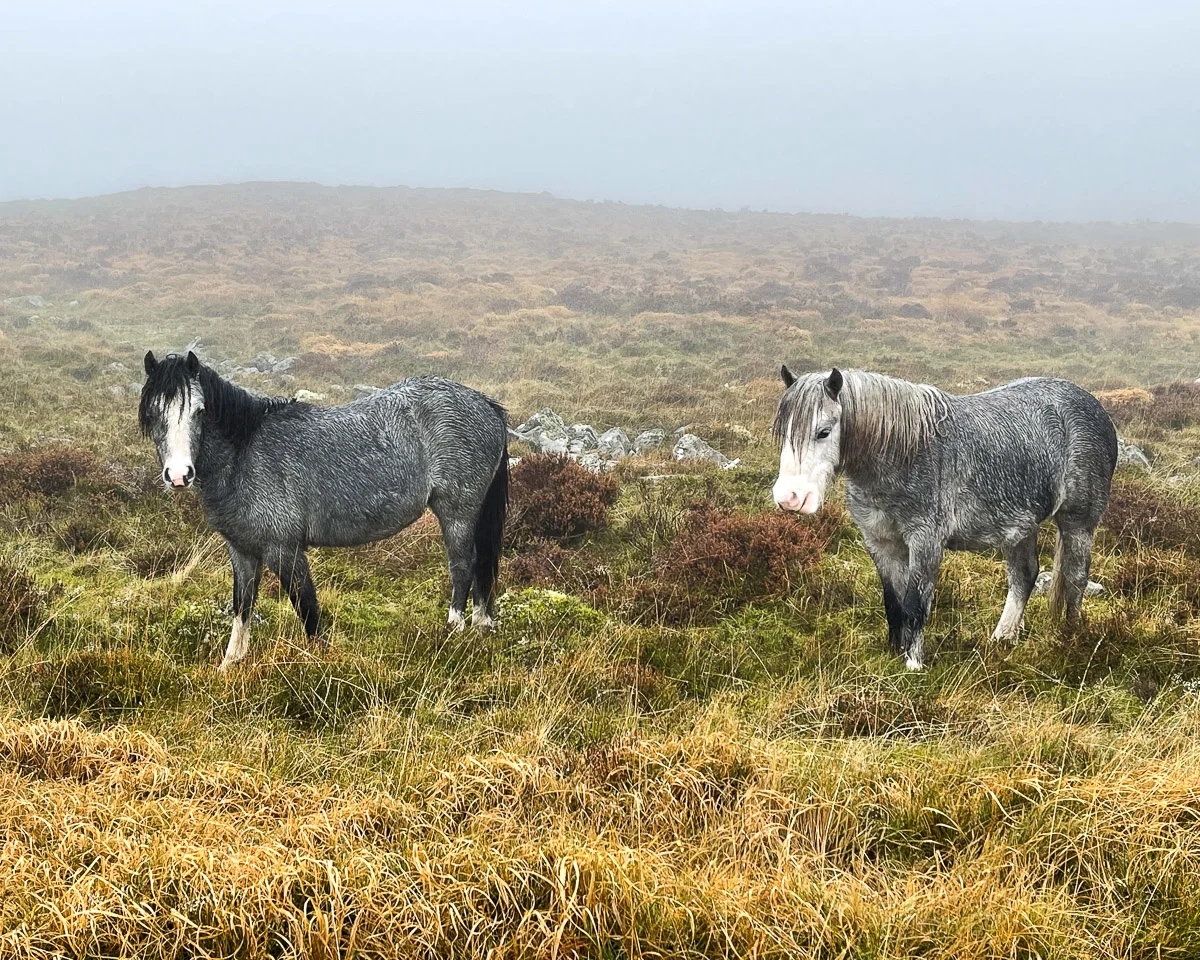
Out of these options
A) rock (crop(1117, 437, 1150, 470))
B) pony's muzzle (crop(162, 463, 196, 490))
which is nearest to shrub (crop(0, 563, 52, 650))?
pony's muzzle (crop(162, 463, 196, 490))

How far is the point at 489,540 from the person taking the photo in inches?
242

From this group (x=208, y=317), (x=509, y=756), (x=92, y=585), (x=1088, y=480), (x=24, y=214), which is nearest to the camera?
(x=509, y=756)

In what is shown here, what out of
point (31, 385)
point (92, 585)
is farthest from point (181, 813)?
point (31, 385)

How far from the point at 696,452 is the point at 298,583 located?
7933 millimetres

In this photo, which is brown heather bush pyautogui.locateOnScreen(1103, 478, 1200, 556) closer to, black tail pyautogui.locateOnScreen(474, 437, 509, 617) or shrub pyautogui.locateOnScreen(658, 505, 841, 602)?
shrub pyautogui.locateOnScreen(658, 505, 841, 602)

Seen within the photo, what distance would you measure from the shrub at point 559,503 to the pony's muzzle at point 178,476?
3891 millimetres

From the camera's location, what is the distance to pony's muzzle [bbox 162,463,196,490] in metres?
4.42

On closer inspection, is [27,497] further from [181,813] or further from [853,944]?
[853,944]

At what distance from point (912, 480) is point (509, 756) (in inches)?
125

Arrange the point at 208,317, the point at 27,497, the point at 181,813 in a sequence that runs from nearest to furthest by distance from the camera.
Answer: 1. the point at 181,813
2. the point at 27,497
3. the point at 208,317

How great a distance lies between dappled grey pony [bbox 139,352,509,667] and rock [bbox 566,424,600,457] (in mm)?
7326

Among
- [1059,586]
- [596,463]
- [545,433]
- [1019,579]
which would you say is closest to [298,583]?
[1019,579]

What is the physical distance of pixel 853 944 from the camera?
7.38 ft

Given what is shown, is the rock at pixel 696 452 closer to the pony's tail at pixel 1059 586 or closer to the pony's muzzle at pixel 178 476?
the pony's tail at pixel 1059 586
